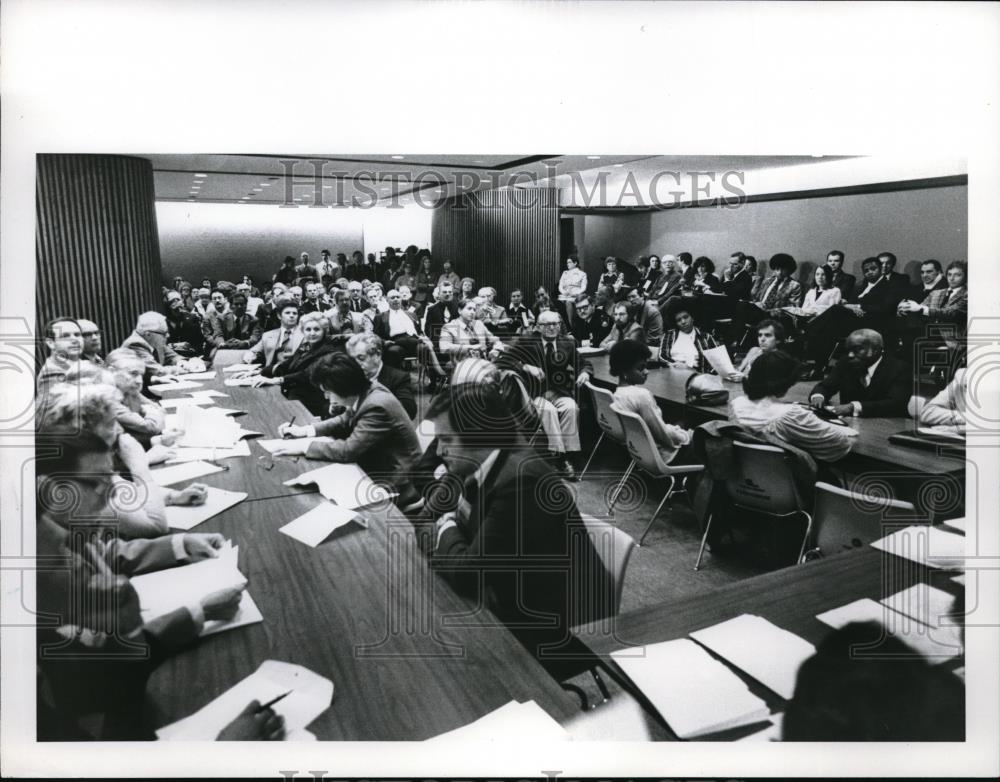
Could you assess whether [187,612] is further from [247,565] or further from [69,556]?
[69,556]

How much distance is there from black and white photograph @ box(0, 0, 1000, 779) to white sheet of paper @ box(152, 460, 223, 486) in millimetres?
24

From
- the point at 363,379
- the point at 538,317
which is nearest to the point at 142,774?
the point at 363,379

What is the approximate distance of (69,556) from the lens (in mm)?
2467

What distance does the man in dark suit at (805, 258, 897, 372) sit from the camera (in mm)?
2520

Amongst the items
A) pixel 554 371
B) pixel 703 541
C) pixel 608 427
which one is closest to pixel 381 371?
pixel 554 371

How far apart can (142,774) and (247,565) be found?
774 millimetres

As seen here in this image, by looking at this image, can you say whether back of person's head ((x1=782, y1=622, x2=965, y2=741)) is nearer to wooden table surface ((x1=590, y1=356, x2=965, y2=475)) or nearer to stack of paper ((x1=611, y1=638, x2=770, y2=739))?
stack of paper ((x1=611, y1=638, x2=770, y2=739))

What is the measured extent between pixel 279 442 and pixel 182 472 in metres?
0.32

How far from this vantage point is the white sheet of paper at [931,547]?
252cm

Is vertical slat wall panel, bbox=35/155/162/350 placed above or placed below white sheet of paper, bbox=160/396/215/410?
above

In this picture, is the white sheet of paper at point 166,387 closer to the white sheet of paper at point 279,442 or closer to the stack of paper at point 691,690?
the white sheet of paper at point 279,442

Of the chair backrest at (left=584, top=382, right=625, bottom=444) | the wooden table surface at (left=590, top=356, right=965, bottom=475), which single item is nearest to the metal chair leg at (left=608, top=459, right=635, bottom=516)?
the chair backrest at (left=584, top=382, right=625, bottom=444)

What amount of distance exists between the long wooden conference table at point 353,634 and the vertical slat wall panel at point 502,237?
85 cm

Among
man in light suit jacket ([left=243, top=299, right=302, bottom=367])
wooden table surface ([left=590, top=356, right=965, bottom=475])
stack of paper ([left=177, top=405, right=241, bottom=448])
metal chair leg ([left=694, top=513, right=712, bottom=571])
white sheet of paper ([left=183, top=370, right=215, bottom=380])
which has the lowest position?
metal chair leg ([left=694, top=513, right=712, bottom=571])
